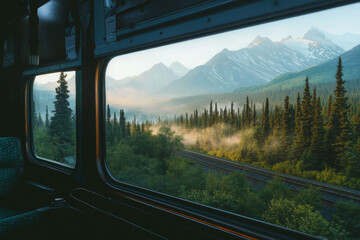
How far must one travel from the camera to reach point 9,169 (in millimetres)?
2727

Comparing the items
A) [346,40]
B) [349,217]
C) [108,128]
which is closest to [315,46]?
[346,40]

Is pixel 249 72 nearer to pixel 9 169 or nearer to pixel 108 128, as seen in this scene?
pixel 108 128

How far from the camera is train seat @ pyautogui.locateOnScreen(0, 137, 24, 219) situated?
2633 mm

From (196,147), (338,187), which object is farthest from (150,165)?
(338,187)

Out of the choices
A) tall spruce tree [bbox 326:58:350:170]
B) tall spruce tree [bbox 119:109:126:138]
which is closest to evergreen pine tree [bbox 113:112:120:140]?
tall spruce tree [bbox 119:109:126:138]

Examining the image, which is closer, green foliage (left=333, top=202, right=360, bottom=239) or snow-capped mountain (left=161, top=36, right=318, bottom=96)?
green foliage (left=333, top=202, right=360, bottom=239)

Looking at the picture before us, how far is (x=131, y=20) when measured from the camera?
1.79 meters

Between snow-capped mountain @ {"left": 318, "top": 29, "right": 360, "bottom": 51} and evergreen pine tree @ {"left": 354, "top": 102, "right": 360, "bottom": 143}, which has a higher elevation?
snow-capped mountain @ {"left": 318, "top": 29, "right": 360, "bottom": 51}

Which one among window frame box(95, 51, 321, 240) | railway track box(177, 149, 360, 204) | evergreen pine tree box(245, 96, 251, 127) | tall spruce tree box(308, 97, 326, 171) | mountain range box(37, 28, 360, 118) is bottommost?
window frame box(95, 51, 321, 240)

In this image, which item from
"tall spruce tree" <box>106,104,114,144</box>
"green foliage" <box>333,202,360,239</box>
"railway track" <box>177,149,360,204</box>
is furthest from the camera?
"tall spruce tree" <box>106,104,114,144</box>

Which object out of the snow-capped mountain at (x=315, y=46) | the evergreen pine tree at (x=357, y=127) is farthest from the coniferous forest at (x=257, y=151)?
the snow-capped mountain at (x=315, y=46)

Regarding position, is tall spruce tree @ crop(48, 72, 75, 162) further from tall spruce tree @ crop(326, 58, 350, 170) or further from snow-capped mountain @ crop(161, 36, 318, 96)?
tall spruce tree @ crop(326, 58, 350, 170)

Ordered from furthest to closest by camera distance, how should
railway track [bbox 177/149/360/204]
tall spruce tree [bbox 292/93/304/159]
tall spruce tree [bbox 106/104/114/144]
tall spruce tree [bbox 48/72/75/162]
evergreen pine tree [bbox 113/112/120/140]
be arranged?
tall spruce tree [bbox 48/72/75/162], evergreen pine tree [bbox 113/112/120/140], tall spruce tree [bbox 106/104/114/144], tall spruce tree [bbox 292/93/304/159], railway track [bbox 177/149/360/204]

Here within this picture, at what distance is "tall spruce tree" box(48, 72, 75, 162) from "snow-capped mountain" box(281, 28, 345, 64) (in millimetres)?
2435
